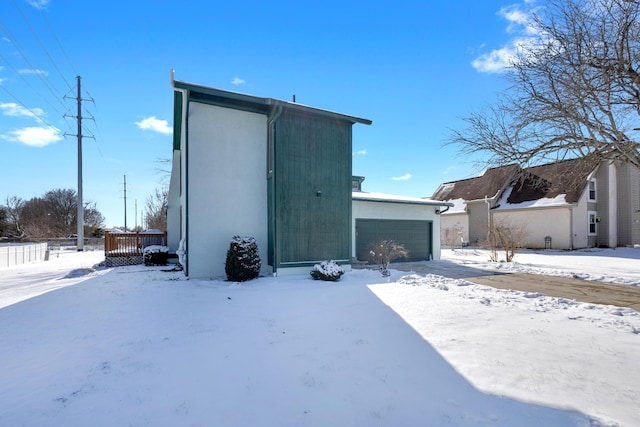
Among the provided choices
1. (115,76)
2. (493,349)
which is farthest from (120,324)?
(115,76)

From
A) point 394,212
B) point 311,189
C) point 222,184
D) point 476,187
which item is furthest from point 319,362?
point 476,187

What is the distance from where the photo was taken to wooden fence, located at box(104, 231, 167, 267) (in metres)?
12.9

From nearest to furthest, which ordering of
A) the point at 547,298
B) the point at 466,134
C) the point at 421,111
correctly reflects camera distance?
the point at 547,298
the point at 466,134
the point at 421,111

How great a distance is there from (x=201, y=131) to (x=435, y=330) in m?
8.42

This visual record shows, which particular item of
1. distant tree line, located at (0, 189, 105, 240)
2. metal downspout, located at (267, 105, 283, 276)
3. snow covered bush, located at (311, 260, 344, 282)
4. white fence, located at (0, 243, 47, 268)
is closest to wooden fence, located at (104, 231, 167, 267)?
white fence, located at (0, 243, 47, 268)

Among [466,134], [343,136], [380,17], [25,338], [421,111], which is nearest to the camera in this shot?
[25,338]

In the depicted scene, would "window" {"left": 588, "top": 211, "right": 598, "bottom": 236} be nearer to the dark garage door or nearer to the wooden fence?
the dark garage door

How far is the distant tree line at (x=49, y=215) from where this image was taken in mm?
41312

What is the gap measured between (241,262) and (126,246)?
851cm

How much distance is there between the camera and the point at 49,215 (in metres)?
45.3

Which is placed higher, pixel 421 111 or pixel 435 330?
pixel 421 111

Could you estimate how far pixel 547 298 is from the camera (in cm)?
659

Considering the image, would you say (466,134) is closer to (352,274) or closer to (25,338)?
(352,274)

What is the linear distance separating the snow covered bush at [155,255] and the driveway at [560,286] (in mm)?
10732
